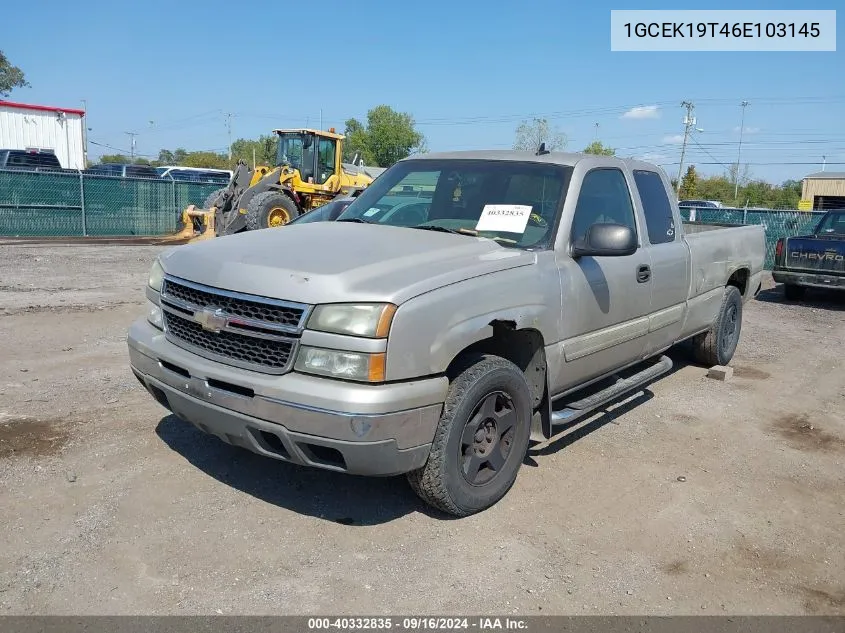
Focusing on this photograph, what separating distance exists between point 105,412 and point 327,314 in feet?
9.30

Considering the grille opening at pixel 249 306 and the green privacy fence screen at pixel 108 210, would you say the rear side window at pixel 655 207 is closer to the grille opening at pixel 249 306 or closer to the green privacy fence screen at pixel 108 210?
the grille opening at pixel 249 306

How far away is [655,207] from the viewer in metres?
5.53

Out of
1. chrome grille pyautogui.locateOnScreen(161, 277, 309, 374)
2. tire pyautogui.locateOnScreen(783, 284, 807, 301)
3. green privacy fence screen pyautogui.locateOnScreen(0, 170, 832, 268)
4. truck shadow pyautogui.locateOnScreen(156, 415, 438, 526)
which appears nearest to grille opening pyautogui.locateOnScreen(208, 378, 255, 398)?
chrome grille pyautogui.locateOnScreen(161, 277, 309, 374)

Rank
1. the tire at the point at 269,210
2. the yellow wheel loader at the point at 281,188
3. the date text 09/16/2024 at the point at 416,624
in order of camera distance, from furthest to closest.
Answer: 1. the yellow wheel loader at the point at 281,188
2. the tire at the point at 269,210
3. the date text 09/16/2024 at the point at 416,624

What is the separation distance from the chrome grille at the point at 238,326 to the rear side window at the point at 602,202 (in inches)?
78.5

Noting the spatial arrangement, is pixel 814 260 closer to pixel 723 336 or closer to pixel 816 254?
pixel 816 254

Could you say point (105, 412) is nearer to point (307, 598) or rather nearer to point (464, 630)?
point (307, 598)

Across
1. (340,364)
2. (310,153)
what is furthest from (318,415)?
(310,153)

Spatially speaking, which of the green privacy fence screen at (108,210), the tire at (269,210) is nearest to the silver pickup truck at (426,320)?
the tire at (269,210)

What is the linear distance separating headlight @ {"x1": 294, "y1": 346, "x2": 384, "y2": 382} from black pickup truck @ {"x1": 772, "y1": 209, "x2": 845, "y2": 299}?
11.2 metres

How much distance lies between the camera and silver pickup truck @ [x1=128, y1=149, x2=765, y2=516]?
3.25m

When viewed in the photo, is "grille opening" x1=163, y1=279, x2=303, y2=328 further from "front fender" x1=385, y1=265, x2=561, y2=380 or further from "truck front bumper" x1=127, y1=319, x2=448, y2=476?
"front fender" x1=385, y1=265, x2=561, y2=380

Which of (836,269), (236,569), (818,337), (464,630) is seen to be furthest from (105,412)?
(836,269)

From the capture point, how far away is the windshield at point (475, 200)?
4.39 metres
